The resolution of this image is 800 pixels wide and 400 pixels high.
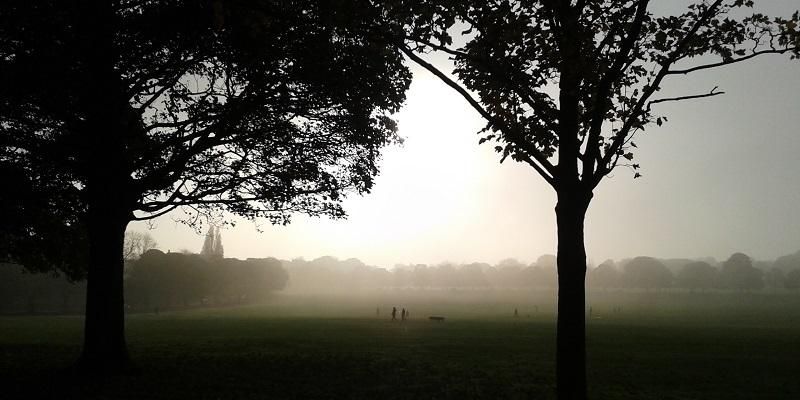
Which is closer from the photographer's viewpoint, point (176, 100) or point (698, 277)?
point (176, 100)

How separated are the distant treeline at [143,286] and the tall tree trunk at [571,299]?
83.9 m

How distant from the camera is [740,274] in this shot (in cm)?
18012

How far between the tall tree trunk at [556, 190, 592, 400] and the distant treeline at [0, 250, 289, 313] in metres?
83.9

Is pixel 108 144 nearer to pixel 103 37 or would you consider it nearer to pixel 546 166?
pixel 103 37

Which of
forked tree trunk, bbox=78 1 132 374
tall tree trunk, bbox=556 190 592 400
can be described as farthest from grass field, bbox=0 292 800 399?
tall tree trunk, bbox=556 190 592 400

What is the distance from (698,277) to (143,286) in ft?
631

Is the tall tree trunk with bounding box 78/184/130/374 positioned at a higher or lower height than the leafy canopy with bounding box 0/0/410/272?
lower

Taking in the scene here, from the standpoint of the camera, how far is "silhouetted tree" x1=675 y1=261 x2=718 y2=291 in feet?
617

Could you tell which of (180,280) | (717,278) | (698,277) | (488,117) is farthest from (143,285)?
(717,278)

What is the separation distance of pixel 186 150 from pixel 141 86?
2.46 m

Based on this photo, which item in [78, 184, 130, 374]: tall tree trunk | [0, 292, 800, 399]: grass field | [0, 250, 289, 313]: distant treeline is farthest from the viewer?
[0, 250, 289, 313]: distant treeline

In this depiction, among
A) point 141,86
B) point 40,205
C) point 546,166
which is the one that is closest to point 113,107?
point 141,86

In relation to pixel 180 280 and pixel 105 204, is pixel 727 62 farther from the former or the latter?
pixel 180 280

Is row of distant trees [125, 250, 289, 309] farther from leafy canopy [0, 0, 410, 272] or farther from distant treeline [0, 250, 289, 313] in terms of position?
leafy canopy [0, 0, 410, 272]
